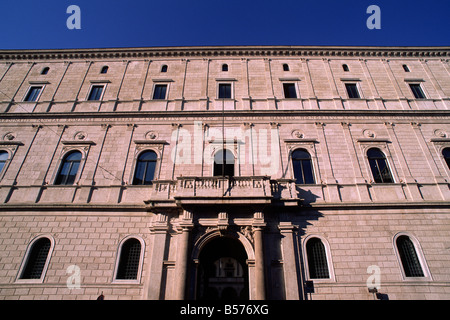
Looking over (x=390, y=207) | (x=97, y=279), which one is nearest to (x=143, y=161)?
(x=97, y=279)

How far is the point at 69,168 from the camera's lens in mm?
14367

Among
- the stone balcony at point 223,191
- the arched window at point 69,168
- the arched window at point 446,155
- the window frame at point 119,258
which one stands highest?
the arched window at point 446,155

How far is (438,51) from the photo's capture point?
19.1 meters

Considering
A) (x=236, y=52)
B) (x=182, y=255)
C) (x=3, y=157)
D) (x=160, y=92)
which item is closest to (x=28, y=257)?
(x=3, y=157)

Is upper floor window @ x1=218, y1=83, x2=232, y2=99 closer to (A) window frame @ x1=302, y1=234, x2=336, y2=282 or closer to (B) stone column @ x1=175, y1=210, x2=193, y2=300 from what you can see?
(B) stone column @ x1=175, y1=210, x2=193, y2=300

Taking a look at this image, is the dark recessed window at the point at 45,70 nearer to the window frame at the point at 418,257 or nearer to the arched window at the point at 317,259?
the arched window at the point at 317,259

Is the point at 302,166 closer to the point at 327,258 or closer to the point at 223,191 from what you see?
the point at 327,258

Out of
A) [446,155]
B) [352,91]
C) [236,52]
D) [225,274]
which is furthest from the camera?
[225,274]

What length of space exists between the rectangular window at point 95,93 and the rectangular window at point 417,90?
2394 cm

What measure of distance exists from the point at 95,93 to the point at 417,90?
81.3 ft

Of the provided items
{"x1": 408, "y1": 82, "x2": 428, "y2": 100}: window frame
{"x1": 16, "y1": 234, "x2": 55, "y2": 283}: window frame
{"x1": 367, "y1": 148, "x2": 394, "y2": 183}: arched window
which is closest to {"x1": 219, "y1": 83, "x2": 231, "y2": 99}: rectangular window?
{"x1": 367, "y1": 148, "x2": 394, "y2": 183}: arched window

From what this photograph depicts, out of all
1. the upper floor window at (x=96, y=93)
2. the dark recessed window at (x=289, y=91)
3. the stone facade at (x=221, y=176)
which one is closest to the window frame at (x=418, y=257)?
the stone facade at (x=221, y=176)

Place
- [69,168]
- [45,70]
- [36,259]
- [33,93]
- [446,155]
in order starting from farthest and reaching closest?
1. [45,70]
2. [33,93]
3. [446,155]
4. [69,168]
5. [36,259]

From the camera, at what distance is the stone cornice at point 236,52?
19.0 m
